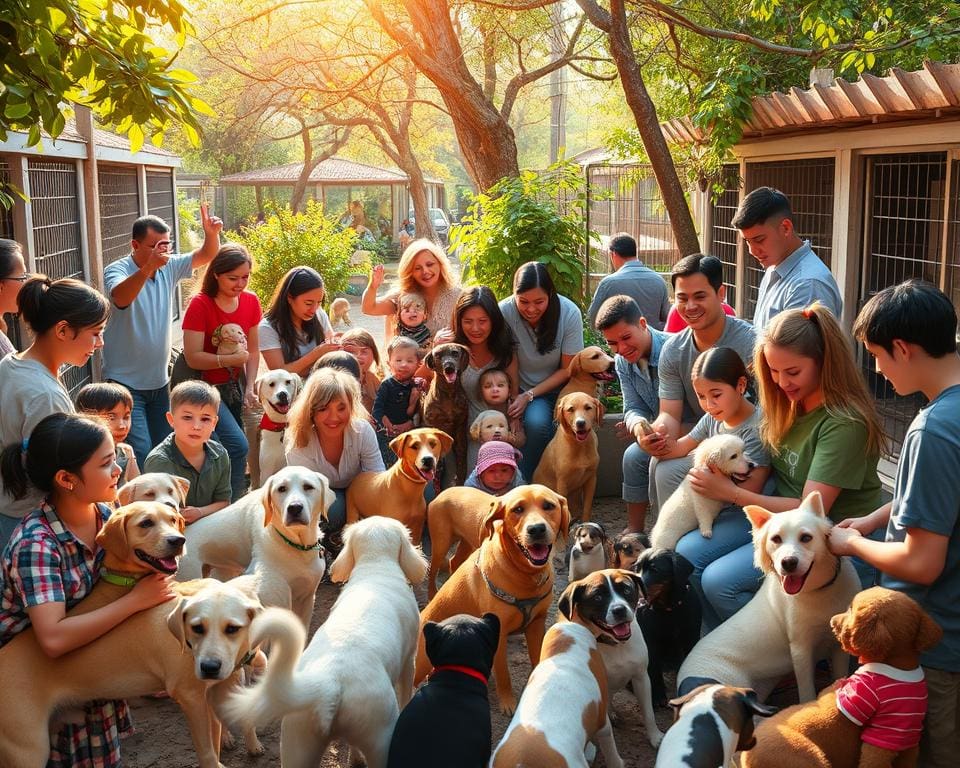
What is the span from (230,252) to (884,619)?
5.55 meters

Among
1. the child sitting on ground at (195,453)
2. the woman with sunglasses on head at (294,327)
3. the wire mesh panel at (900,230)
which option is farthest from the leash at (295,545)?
the wire mesh panel at (900,230)

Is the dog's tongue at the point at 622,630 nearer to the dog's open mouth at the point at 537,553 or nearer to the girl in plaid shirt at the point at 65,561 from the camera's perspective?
the dog's open mouth at the point at 537,553

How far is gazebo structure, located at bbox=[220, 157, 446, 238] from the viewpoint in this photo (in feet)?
140

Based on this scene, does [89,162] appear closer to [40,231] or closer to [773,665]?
[40,231]

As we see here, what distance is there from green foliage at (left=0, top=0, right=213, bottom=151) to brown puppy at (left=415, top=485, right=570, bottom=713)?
223 centimetres

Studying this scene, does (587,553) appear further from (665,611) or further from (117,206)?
(117,206)

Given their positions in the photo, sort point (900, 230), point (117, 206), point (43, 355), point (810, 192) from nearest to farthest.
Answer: point (43, 355) → point (900, 230) → point (810, 192) → point (117, 206)

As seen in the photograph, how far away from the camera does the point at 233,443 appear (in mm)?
6391

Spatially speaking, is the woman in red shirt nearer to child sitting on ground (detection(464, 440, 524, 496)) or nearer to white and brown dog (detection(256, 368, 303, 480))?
white and brown dog (detection(256, 368, 303, 480))

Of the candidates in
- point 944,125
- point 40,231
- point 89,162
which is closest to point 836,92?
point 944,125

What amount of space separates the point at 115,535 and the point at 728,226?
9310mm

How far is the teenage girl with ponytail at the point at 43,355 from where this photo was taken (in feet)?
13.4

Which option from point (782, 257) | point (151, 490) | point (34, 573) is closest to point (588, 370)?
point (782, 257)

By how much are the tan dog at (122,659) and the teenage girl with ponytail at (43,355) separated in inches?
26.1
